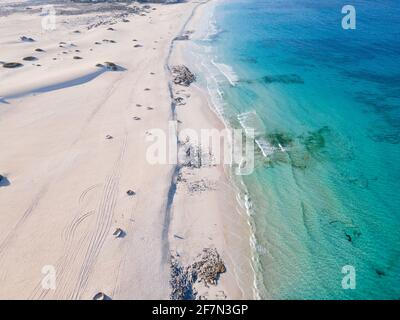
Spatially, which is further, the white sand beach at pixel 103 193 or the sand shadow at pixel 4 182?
the sand shadow at pixel 4 182

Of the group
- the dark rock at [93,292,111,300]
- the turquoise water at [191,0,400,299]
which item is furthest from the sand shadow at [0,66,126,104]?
the dark rock at [93,292,111,300]

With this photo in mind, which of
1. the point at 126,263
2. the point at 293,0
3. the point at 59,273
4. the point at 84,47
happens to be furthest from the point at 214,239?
the point at 293,0

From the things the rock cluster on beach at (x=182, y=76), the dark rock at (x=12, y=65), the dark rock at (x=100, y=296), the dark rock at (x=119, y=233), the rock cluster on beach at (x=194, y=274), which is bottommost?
the rock cluster on beach at (x=194, y=274)

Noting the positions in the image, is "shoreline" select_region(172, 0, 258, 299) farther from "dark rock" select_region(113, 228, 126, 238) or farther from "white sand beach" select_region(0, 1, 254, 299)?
"dark rock" select_region(113, 228, 126, 238)

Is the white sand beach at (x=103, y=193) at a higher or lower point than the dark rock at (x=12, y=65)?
lower

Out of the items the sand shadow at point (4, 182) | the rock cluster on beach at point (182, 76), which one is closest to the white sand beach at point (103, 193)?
the sand shadow at point (4, 182)

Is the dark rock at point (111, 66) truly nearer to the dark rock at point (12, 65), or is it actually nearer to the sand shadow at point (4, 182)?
the dark rock at point (12, 65)

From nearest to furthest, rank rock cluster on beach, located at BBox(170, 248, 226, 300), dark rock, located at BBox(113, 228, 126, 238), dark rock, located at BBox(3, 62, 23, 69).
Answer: rock cluster on beach, located at BBox(170, 248, 226, 300), dark rock, located at BBox(113, 228, 126, 238), dark rock, located at BBox(3, 62, 23, 69)

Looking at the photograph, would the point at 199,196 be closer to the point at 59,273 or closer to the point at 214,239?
the point at 214,239
